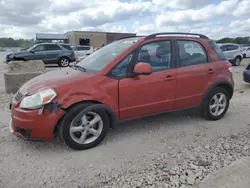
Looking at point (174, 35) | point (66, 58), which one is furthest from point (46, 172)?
point (66, 58)

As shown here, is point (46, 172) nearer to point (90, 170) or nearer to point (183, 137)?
point (90, 170)

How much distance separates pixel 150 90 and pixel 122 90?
0.51m

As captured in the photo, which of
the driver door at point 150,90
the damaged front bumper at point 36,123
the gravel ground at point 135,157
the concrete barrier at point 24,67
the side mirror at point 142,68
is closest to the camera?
the gravel ground at point 135,157

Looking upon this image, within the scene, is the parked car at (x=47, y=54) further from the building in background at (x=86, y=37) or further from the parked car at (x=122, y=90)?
the building in background at (x=86, y=37)

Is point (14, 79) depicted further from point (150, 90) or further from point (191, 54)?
point (191, 54)

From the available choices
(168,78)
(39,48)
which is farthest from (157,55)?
(39,48)

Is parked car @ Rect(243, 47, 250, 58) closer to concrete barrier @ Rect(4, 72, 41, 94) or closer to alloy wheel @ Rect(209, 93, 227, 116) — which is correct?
alloy wheel @ Rect(209, 93, 227, 116)

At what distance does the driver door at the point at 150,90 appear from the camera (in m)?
3.54

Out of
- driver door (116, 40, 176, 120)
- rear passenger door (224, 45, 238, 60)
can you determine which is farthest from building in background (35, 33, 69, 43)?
driver door (116, 40, 176, 120)

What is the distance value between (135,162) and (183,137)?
115cm

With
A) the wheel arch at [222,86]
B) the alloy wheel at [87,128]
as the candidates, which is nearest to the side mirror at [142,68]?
the alloy wheel at [87,128]

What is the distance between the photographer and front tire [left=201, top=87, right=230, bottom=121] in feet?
14.4

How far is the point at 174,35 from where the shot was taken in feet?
A: 13.5

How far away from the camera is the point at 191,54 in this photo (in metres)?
4.20
